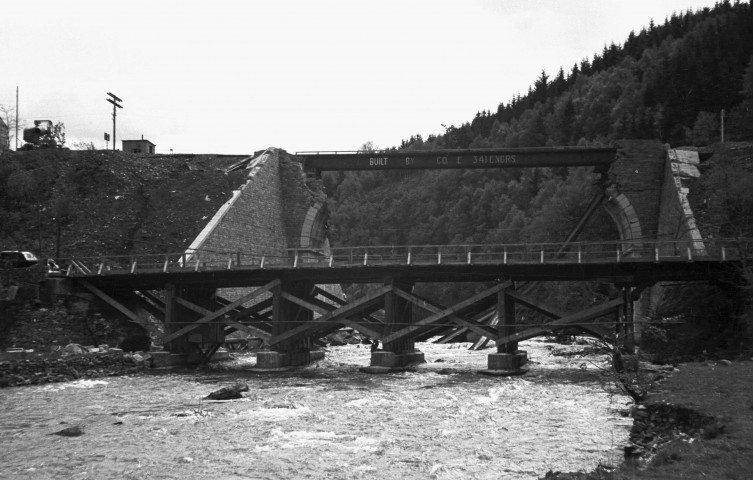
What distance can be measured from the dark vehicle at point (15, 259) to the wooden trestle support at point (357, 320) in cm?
464

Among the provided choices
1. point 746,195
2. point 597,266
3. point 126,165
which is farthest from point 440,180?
point 597,266

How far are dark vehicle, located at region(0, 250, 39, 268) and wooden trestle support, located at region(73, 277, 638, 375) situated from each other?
15.2 ft

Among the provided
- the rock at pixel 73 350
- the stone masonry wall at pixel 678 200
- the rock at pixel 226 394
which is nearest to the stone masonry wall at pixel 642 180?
the stone masonry wall at pixel 678 200

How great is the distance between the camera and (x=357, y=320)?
A: 43125mm

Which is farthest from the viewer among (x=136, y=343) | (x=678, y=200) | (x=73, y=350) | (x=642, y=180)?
(x=642, y=180)

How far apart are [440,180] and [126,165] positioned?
104856mm

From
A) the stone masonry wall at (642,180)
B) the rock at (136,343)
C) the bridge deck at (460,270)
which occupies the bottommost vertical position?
the rock at (136,343)

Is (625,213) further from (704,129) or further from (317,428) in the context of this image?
(704,129)

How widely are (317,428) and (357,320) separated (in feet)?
67.9

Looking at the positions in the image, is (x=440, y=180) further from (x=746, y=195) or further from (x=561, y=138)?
(x=746, y=195)

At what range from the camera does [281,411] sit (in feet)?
84.5

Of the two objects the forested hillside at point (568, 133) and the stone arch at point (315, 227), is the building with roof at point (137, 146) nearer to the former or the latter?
the stone arch at point (315, 227)

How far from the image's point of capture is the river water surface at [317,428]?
17.4 meters

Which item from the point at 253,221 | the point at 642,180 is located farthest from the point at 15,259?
the point at 642,180
